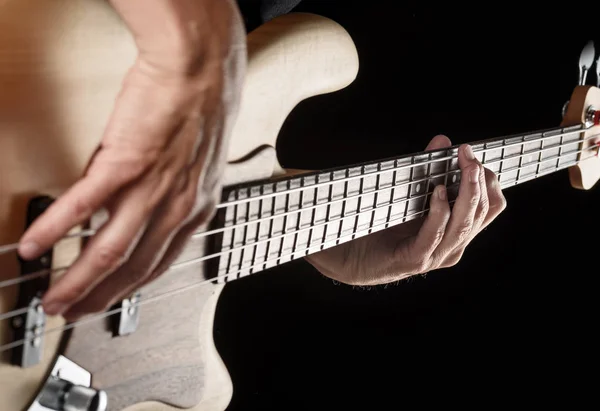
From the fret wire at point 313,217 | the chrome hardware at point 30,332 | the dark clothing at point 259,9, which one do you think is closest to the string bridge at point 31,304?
the chrome hardware at point 30,332

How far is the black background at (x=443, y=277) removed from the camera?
1.06m

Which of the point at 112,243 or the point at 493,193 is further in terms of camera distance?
the point at 493,193

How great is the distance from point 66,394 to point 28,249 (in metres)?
0.14

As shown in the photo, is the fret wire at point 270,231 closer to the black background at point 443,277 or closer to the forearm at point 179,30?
the forearm at point 179,30

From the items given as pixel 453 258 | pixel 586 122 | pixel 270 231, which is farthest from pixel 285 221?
pixel 586 122

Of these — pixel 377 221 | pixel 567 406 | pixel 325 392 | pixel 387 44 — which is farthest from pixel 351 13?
pixel 567 406

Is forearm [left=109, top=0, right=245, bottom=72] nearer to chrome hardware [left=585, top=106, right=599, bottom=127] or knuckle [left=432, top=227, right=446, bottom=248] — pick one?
knuckle [left=432, top=227, right=446, bottom=248]

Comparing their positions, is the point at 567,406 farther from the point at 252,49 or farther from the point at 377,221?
the point at 252,49

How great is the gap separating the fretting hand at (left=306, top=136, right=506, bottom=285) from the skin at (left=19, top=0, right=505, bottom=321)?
0.45 meters

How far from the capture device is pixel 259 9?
Result: 79 centimetres

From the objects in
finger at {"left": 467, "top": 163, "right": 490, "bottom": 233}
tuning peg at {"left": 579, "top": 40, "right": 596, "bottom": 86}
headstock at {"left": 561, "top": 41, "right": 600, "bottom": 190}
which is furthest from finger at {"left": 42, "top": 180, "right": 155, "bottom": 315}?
tuning peg at {"left": 579, "top": 40, "right": 596, "bottom": 86}

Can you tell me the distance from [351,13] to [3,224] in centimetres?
75

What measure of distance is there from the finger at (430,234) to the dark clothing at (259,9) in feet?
1.04

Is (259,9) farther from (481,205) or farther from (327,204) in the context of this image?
(481,205)
